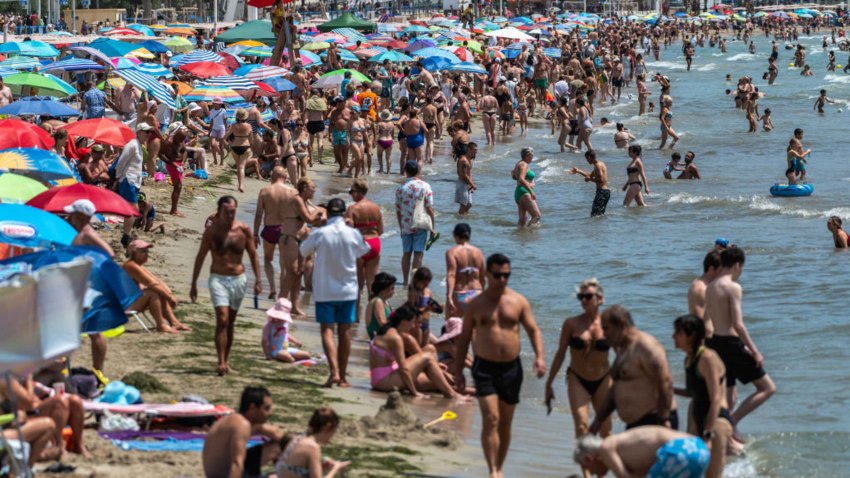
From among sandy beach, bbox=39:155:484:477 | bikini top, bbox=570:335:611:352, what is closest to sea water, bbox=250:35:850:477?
sandy beach, bbox=39:155:484:477

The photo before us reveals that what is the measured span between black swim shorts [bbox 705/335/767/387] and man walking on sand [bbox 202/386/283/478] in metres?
3.22

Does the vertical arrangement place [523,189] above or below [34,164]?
below

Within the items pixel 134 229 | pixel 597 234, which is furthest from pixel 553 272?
pixel 134 229

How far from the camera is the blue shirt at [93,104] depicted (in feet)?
66.9

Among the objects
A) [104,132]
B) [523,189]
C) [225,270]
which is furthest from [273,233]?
[523,189]

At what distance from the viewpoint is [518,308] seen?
760 centimetres

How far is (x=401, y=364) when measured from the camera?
9.61m

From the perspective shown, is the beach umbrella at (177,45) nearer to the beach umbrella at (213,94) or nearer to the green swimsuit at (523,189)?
the beach umbrella at (213,94)

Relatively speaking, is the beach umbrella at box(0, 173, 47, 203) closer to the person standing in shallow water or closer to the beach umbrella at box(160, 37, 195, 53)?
the person standing in shallow water

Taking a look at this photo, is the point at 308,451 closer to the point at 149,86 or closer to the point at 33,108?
the point at 33,108

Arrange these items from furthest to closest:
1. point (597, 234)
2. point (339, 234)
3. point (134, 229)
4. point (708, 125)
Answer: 1. point (708, 125)
2. point (597, 234)
3. point (134, 229)
4. point (339, 234)

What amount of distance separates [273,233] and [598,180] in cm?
804

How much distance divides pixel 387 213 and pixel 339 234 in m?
10.1

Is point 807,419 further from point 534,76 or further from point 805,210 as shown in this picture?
point 534,76
